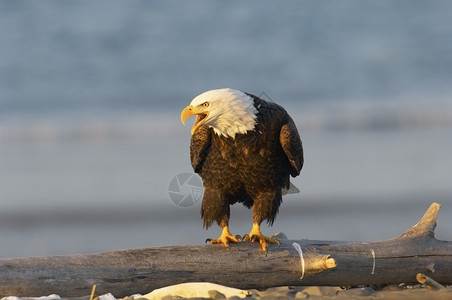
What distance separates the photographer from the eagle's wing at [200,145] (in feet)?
17.8

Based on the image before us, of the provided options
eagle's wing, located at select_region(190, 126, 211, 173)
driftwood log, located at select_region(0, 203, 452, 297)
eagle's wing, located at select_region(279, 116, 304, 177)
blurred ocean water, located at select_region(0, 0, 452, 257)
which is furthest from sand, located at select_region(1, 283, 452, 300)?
blurred ocean water, located at select_region(0, 0, 452, 257)

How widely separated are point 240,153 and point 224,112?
0.92 ft

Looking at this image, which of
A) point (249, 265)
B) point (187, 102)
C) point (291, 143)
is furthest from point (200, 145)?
point (187, 102)

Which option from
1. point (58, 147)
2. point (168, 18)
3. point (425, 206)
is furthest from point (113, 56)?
point (425, 206)

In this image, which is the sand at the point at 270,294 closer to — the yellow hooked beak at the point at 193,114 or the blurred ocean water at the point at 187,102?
the yellow hooked beak at the point at 193,114

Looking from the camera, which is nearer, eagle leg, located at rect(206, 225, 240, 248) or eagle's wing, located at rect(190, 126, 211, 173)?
eagle leg, located at rect(206, 225, 240, 248)

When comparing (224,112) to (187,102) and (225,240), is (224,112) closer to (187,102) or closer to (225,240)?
(225,240)

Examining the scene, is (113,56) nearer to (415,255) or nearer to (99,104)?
(99,104)

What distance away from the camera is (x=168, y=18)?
57.3 ft

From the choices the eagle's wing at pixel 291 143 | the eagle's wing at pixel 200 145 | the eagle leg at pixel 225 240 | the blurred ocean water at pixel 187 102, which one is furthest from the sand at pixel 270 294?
the blurred ocean water at pixel 187 102

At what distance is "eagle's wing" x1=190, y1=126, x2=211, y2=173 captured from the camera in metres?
5.43

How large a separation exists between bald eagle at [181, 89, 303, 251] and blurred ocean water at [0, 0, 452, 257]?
83.2 inches

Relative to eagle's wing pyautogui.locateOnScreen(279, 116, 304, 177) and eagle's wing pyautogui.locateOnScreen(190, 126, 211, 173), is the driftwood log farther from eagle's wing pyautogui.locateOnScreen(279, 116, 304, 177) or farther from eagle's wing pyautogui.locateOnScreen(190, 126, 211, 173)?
eagle's wing pyautogui.locateOnScreen(190, 126, 211, 173)

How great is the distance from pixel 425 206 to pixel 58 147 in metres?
4.86
